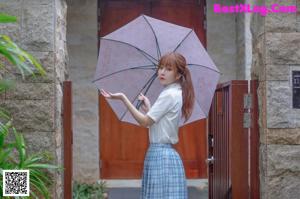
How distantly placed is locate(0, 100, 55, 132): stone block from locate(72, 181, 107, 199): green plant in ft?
8.40

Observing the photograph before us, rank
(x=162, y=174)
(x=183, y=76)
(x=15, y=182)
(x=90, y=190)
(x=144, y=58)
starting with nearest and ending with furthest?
(x=15, y=182), (x=162, y=174), (x=183, y=76), (x=144, y=58), (x=90, y=190)

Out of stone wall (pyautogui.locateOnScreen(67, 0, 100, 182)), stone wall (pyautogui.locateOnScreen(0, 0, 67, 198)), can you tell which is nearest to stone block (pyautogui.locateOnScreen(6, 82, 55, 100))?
stone wall (pyautogui.locateOnScreen(0, 0, 67, 198))

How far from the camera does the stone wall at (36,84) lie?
4.45m

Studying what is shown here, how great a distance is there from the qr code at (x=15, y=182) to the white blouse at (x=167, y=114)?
906mm

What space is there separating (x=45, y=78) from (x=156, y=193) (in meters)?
1.32

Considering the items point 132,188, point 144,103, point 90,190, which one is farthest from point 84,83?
point 144,103

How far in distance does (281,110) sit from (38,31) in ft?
6.62

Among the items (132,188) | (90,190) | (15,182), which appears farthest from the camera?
(132,188)

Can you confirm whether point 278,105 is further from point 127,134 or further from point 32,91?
point 127,134

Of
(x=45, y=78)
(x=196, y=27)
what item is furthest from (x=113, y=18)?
(x=45, y=78)

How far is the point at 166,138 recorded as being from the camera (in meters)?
3.89

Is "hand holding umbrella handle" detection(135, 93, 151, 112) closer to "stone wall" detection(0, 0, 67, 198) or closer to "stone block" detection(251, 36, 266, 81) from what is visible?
"stone wall" detection(0, 0, 67, 198)

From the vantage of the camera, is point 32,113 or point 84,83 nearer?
point 32,113

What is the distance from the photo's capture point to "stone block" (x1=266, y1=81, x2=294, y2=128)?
174 inches
